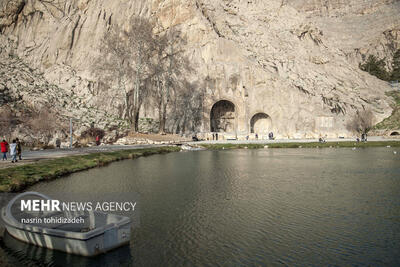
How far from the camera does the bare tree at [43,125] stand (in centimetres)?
4275

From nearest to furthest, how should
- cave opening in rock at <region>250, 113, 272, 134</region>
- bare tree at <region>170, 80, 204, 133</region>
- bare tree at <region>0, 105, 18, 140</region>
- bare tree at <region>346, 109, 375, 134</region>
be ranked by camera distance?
bare tree at <region>0, 105, 18, 140</region>, bare tree at <region>170, 80, 204, 133</region>, cave opening in rock at <region>250, 113, 272, 134</region>, bare tree at <region>346, 109, 375, 134</region>

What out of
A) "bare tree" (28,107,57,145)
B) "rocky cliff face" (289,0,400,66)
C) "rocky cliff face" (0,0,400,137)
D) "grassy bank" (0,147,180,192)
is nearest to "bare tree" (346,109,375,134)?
"rocky cliff face" (0,0,400,137)

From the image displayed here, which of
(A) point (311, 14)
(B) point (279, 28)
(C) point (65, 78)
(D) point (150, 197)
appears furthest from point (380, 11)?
(D) point (150, 197)

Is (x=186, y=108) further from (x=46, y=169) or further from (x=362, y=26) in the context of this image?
(x=362, y=26)

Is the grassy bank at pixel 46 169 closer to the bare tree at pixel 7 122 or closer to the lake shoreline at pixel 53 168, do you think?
the lake shoreline at pixel 53 168

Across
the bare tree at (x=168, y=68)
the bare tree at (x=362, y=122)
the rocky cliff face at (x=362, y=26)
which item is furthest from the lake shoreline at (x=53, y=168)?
the rocky cliff face at (x=362, y=26)

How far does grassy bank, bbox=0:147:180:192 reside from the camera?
54.3ft

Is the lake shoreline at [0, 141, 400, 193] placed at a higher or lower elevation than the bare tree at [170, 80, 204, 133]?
lower

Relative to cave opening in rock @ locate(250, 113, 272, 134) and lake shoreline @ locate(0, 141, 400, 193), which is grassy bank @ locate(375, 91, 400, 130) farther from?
lake shoreline @ locate(0, 141, 400, 193)

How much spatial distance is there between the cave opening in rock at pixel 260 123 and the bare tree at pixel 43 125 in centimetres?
3713

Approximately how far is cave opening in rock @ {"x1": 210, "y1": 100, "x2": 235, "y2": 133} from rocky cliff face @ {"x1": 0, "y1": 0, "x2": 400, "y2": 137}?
862mm

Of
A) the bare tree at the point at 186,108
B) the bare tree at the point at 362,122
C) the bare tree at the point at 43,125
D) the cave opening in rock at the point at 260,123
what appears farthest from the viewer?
the bare tree at the point at 362,122

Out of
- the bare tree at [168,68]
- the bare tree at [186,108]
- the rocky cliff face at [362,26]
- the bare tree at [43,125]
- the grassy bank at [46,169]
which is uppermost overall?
the rocky cliff face at [362,26]

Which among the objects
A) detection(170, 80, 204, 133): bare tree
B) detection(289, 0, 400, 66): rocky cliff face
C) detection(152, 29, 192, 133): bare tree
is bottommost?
detection(170, 80, 204, 133): bare tree
